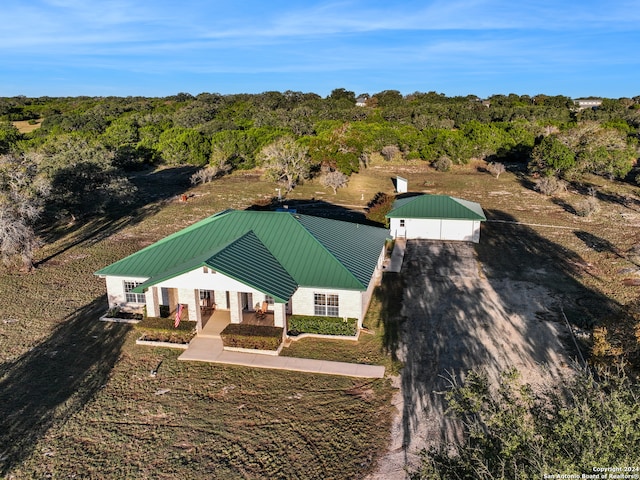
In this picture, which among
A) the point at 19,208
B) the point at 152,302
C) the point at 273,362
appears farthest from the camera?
the point at 19,208

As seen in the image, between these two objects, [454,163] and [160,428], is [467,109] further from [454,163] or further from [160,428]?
[160,428]

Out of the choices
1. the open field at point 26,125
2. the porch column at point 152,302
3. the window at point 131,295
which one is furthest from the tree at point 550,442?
the open field at point 26,125

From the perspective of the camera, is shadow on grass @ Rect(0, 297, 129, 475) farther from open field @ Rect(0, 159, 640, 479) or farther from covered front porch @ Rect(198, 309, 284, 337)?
covered front porch @ Rect(198, 309, 284, 337)

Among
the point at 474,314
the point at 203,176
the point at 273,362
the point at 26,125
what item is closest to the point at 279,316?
the point at 273,362

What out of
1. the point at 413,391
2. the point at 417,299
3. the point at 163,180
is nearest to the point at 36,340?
the point at 413,391

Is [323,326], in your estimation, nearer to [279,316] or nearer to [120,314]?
[279,316]

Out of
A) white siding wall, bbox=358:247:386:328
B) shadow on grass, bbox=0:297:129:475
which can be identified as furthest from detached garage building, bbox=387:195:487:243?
shadow on grass, bbox=0:297:129:475
